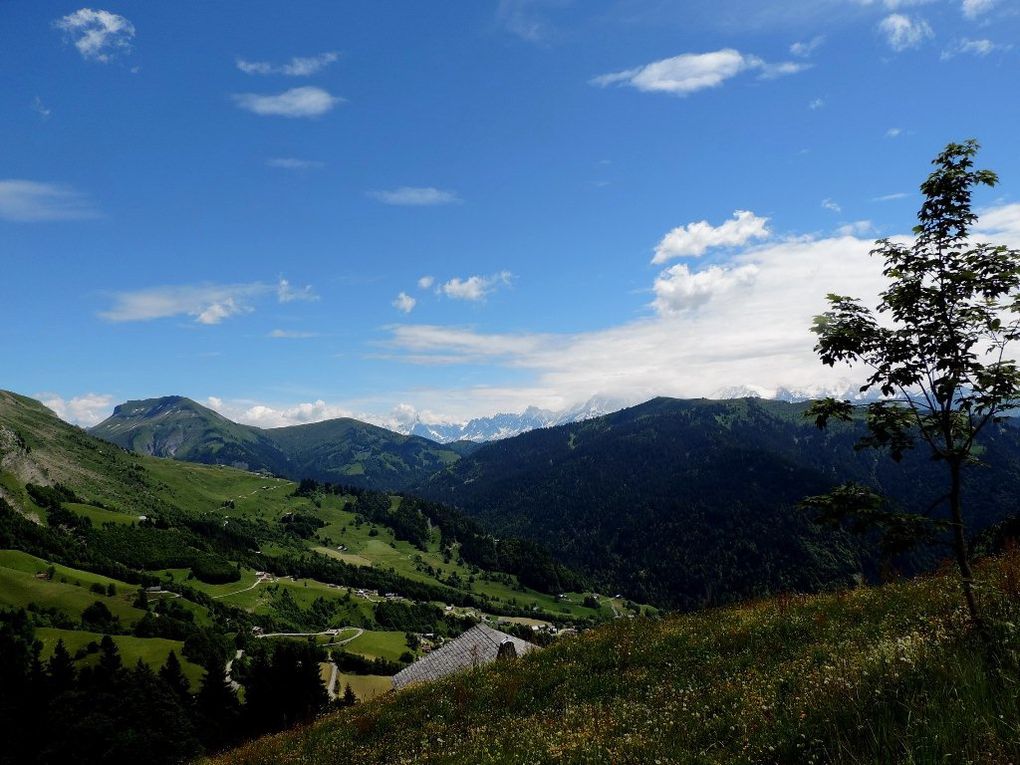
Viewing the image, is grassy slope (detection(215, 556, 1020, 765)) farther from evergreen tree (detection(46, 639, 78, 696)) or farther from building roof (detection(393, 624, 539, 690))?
evergreen tree (detection(46, 639, 78, 696))

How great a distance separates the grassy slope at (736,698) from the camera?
22.0 feet

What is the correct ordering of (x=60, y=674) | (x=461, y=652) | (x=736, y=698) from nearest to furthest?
1. (x=736, y=698)
2. (x=461, y=652)
3. (x=60, y=674)

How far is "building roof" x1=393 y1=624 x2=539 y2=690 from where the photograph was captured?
45.0m

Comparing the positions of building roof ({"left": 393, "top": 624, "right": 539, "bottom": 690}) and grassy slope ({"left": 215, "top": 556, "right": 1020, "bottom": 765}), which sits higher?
grassy slope ({"left": 215, "top": 556, "right": 1020, "bottom": 765})

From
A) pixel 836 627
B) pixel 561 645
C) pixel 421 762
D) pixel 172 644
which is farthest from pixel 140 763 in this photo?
pixel 172 644

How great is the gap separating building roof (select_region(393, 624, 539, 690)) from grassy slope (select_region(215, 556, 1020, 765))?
21261mm

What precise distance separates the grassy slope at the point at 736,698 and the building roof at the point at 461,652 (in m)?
21.3

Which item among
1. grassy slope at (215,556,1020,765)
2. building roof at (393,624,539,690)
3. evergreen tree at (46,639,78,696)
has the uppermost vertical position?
grassy slope at (215,556,1020,765)

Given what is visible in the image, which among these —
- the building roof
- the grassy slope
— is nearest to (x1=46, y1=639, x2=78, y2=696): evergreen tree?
the building roof

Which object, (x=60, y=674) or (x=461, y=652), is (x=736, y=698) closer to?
(x=461, y=652)

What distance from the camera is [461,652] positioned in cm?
4728

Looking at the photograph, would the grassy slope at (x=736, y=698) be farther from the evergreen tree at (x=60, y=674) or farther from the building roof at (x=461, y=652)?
the evergreen tree at (x=60, y=674)

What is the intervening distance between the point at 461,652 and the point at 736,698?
41327mm

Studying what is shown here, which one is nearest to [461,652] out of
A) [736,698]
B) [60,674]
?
[736,698]
